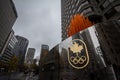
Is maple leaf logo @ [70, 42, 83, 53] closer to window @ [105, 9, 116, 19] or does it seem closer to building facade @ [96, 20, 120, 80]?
building facade @ [96, 20, 120, 80]

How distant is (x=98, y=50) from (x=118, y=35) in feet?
4.71

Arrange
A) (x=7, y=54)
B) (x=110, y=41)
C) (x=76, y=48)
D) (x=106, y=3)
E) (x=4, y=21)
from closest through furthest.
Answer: (x=110, y=41) → (x=76, y=48) → (x=106, y=3) → (x=4, y=21) → (x=7, y=54)

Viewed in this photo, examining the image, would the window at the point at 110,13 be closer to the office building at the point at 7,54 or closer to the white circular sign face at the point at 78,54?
the white circular sign face at the point at 78,54

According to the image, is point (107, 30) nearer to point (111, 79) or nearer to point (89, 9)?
point (111, 79)

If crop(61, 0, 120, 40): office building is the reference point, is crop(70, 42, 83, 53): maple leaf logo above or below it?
below

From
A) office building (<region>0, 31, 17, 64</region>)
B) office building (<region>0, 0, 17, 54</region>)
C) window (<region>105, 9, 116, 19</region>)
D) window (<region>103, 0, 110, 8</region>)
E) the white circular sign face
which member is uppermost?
office building (<region>0, 0, 17, 54</region>)

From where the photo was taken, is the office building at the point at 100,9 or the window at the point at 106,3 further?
the window at the point at 106,3

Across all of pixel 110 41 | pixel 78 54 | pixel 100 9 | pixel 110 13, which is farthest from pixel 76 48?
pixel 100 9

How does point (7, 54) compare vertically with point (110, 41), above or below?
above

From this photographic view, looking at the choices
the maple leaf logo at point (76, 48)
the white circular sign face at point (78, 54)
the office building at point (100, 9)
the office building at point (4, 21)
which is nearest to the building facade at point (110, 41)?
the white circular sign face at point (78, 54)

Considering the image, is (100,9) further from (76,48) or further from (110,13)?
(76,48)

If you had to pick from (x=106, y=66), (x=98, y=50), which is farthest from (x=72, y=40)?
(x=106, y=66)

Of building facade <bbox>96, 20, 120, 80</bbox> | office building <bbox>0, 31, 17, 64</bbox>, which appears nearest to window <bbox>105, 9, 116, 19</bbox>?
building facade <bbox>96, 20, 120, 80</bbox>

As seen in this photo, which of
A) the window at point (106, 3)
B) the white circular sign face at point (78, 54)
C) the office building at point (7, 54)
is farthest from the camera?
the office building at point (7, 54)
